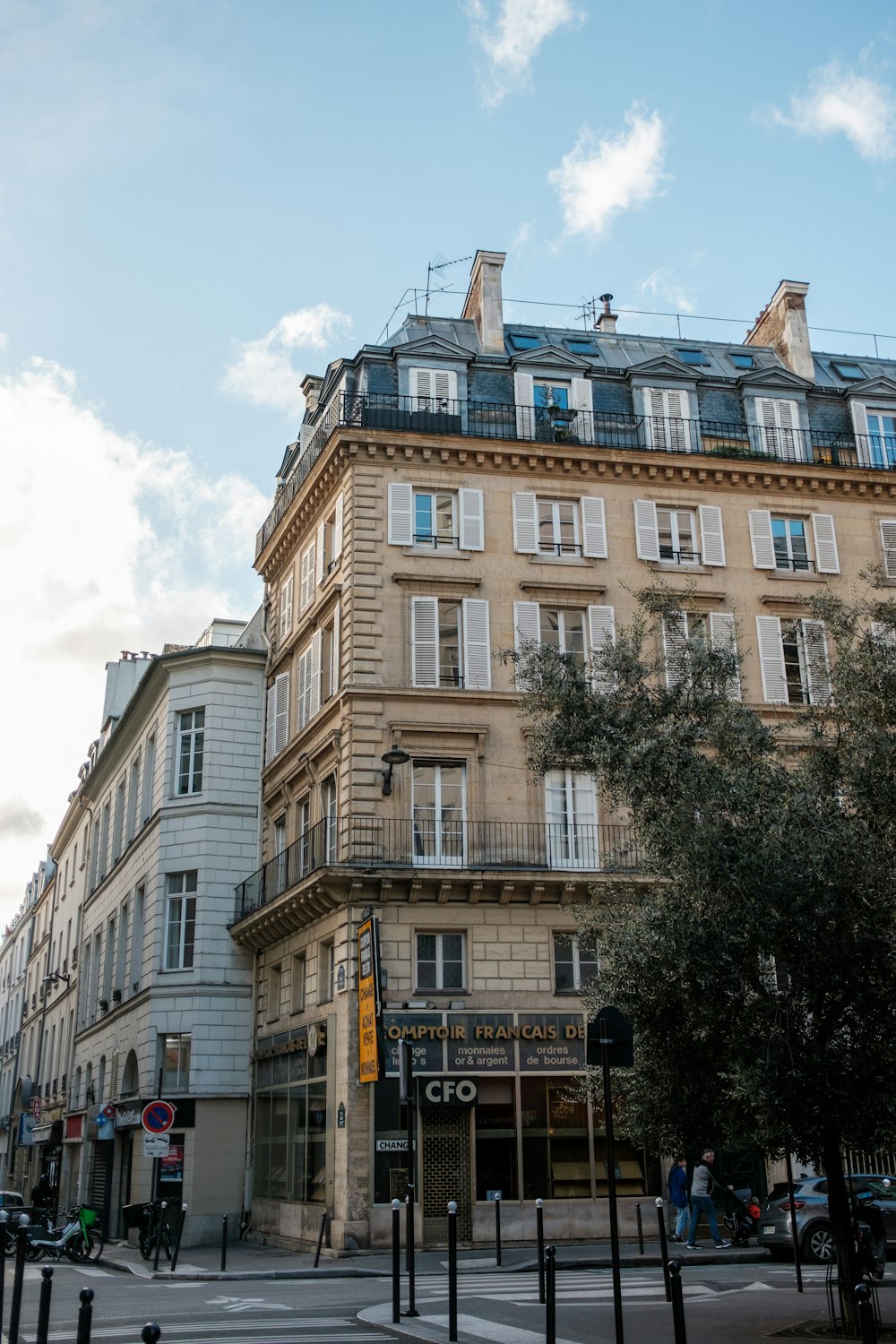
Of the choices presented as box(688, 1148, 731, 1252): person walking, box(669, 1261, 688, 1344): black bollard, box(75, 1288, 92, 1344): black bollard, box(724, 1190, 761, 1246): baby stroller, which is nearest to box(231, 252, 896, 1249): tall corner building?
box(724, 1190, 761, 1246): baby stroller

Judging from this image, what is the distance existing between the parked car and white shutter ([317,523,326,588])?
54.6 feet

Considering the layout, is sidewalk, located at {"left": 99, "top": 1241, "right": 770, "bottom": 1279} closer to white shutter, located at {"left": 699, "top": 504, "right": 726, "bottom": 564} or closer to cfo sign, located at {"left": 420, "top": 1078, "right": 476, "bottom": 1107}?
cfo sign, located at {"left": 420, "top": 1078, "right": 476, "bottom": 1107}

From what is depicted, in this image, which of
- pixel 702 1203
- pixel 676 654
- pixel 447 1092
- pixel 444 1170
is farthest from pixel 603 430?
pixel 702 1203

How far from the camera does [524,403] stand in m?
31.1

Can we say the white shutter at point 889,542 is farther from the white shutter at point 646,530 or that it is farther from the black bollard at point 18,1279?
the black bollard at point 18,1279

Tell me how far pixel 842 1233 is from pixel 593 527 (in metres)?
19.5

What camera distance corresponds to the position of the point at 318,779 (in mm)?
29297

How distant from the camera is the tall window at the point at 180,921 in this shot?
32.9 metres

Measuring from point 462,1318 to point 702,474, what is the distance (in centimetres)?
2105

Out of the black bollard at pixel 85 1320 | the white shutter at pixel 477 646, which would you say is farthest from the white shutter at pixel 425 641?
the black bollard at pixel 85 1320

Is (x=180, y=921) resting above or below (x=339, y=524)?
→ below

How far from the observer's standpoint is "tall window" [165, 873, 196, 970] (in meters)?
32.9

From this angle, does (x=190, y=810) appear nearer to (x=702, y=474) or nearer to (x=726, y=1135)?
(x=702, y=474)

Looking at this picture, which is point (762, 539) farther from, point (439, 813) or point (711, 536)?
point (439, 813)
